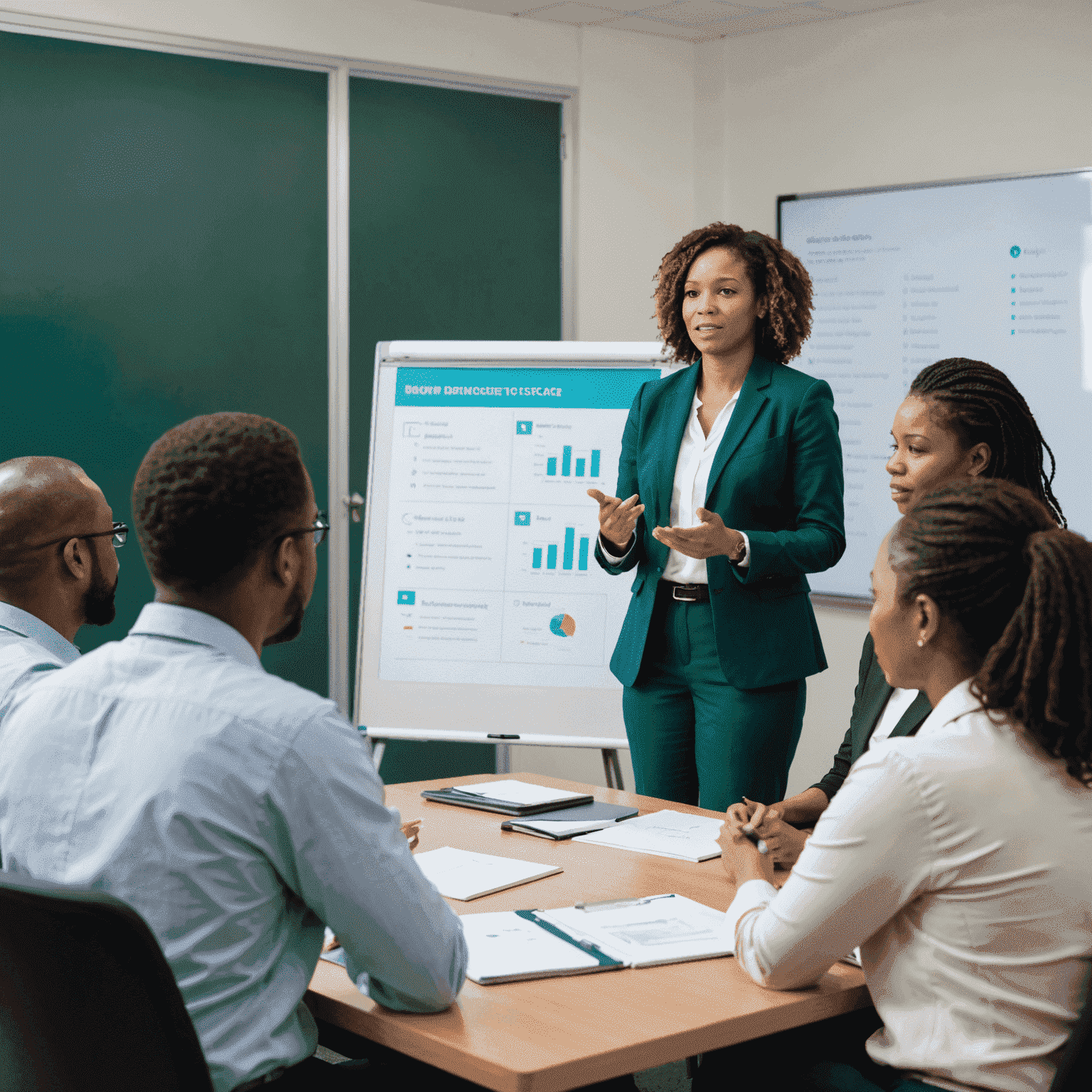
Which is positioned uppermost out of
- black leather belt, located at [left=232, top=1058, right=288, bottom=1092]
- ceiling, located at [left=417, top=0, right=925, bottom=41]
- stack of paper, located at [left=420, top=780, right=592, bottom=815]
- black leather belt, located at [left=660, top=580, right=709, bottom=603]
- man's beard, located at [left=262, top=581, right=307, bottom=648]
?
ceiling, located at [left=417, top=0, right=925, bottom=41]

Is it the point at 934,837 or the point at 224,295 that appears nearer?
the point at 934,837

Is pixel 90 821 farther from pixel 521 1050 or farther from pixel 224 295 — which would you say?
pixel 224 295

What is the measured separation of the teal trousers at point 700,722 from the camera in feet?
8.34

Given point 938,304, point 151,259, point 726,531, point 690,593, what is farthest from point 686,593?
point 151,259

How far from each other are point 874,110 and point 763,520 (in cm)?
241

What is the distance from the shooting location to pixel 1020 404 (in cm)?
222

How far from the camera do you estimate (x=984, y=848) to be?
4.39 ft

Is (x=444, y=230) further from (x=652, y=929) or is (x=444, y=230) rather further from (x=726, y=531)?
(x=652, y=929)

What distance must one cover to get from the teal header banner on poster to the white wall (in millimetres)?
1270

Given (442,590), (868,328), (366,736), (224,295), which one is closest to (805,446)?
(442,590)

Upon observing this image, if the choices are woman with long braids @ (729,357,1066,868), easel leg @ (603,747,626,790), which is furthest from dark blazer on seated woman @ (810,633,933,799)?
easel leg @ (603,747,626,790)

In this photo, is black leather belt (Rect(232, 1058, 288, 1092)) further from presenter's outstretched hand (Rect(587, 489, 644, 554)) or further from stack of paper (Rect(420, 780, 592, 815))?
presenter's outstretched hand (Rect(587, 489, 644, 554))

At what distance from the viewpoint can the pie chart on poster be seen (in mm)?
3582

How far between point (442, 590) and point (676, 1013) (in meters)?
2.33
